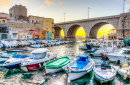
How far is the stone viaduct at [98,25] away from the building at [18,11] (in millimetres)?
24254

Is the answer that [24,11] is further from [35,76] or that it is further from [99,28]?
[35,76]

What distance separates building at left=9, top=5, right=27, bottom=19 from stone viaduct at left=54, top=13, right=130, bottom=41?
24254 millimetres

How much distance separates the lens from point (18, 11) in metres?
75.1

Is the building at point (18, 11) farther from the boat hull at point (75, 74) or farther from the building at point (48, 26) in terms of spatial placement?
the boat hull at point (75, 74)

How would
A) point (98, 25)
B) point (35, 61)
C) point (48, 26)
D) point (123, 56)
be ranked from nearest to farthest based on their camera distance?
point (35, 61), point (123, 56), point (98, 25), point (48, 26)

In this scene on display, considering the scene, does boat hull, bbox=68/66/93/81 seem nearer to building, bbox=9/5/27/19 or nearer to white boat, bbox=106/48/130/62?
white boat, bbox=106/48/130/62

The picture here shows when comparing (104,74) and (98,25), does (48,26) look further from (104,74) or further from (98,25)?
(104,74)

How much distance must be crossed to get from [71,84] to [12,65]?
7.89 m

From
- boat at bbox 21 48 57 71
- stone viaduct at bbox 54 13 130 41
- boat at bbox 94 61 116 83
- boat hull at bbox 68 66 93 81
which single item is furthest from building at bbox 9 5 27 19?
boat at bbox 94 61 116 83

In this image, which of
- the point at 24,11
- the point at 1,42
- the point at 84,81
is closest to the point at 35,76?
the point at 84,81

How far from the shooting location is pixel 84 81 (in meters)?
10.3

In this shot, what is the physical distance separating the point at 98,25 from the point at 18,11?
170 ft

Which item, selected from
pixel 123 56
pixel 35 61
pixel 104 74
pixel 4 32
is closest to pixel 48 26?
pixel 4 32

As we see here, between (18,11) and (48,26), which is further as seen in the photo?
(18,11)
